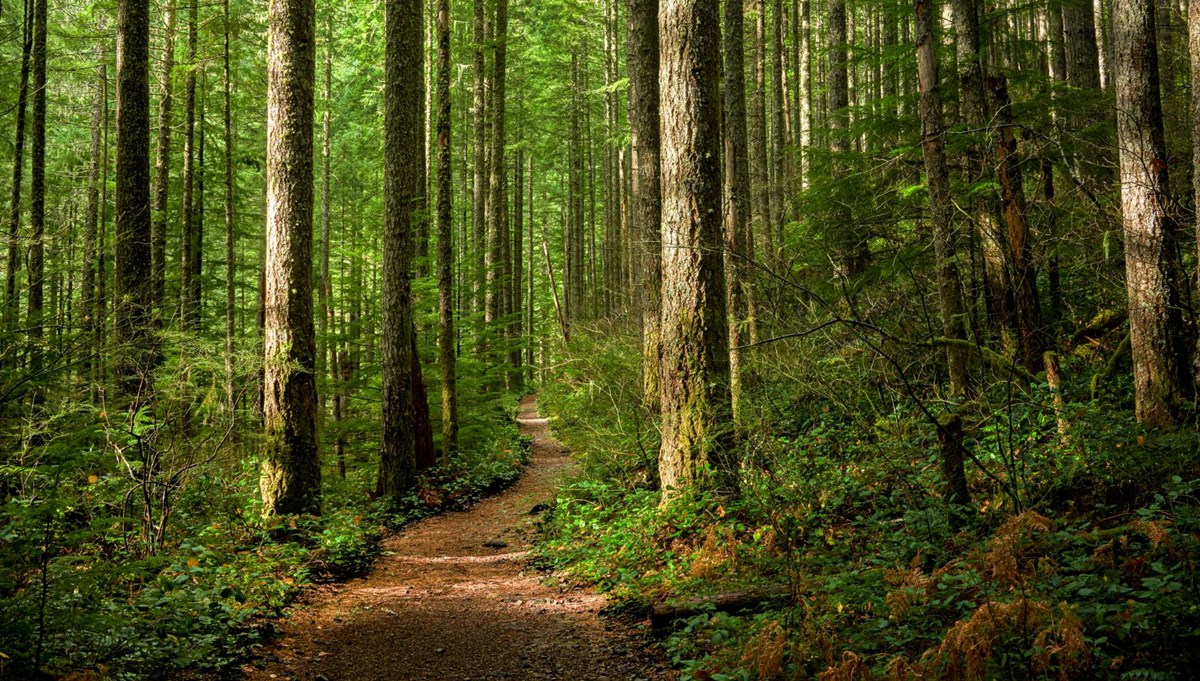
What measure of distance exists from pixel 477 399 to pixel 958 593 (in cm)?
1194

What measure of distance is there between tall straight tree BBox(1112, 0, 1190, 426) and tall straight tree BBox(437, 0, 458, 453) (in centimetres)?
973

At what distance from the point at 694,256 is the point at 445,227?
7063 millimetres

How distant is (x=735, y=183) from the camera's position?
10438 millimetres

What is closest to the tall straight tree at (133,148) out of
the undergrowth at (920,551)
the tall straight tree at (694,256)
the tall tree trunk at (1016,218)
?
the undergrowth at (920,551)

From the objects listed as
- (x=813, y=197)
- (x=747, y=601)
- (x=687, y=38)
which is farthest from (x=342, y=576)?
(x=813, y=197)

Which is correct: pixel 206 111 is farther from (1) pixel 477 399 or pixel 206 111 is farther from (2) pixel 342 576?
(2) pixel 342 576

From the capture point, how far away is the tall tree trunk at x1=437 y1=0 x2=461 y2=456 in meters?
12.6

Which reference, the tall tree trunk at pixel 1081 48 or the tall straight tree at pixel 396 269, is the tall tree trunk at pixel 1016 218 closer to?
the tall tree trunk at pixel 1081 48

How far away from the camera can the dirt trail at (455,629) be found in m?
4.97

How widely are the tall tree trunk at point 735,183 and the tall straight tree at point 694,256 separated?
435 millimetres

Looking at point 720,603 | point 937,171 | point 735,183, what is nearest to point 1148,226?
point 937,171

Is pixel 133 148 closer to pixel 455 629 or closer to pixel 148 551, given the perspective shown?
pixel 148 551

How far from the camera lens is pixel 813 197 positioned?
32.8 ft

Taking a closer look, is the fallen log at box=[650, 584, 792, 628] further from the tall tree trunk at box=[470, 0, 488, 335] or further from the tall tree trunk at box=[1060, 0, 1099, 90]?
the tall tree trunk at box=[1060, 0, 1099, 90]
